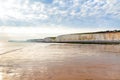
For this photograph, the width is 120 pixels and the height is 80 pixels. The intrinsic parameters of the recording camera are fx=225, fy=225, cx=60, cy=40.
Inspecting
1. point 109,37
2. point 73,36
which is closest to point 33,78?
point 109,37

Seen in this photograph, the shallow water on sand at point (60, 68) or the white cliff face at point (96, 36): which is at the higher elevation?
the shallow water on sand at point (60, 68)

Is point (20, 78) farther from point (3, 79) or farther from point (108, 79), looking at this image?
point (108, 79)

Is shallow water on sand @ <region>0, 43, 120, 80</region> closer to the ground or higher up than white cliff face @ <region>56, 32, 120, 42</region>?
higher up

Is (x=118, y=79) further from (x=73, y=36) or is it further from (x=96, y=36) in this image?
(x=73, y=36)

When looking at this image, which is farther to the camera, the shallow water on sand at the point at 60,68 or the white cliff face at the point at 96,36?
the white cliff face at the point at 96,36

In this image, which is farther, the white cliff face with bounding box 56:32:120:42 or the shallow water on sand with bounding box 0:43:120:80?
the white cliff face with bounding box 56:32:120:42

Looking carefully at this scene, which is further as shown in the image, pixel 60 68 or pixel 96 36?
pixel 96 36

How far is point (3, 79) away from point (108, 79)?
10.1 ft

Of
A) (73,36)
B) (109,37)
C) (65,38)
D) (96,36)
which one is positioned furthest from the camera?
(65,38)

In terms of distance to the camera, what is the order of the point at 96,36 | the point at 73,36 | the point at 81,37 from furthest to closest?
the point at 73,36
the point at 81,37
the point at 96,36

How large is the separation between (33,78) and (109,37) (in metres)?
90.8

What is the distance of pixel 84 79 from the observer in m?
6.60

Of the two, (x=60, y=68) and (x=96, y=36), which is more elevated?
(x=60, y=68)

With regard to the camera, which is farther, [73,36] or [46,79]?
[73,36]
